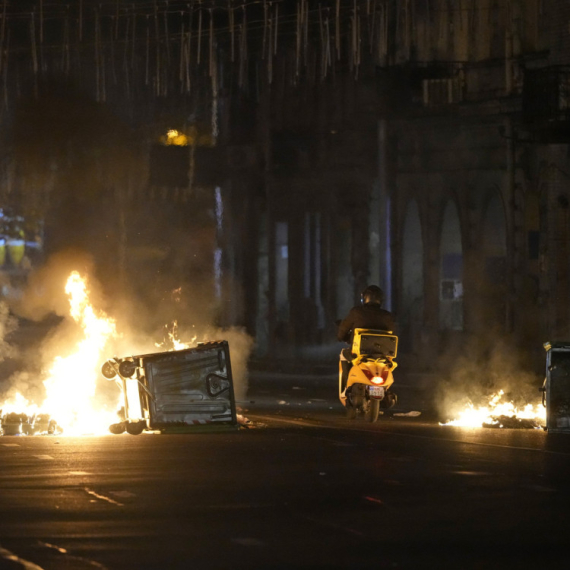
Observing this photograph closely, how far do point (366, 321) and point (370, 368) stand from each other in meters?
0.65

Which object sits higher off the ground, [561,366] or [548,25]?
[548,25]

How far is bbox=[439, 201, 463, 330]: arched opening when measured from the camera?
32.4 metres

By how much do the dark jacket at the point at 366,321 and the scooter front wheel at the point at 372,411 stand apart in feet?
2.62

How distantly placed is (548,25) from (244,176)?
1355 cm

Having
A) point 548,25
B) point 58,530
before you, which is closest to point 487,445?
point 58,530

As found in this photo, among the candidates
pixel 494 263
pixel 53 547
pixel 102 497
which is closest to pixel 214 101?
pixel 494 263

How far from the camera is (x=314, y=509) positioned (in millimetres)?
8289

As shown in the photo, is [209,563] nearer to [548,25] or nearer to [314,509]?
[314,509]

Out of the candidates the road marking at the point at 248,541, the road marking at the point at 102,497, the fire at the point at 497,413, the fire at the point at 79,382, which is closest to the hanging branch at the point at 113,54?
the fire at the point at 79,382

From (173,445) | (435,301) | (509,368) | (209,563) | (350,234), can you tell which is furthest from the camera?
(350,234)

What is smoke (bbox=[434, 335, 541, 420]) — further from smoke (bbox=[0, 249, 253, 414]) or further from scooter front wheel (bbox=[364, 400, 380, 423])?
smoke (bbox=[0, 249, 253, 414])

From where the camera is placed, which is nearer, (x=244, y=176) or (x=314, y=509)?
(x=314, y=509)

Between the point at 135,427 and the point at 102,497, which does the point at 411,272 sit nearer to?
the point at 135,427

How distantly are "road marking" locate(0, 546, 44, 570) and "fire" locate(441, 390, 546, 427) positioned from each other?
9862 mm
